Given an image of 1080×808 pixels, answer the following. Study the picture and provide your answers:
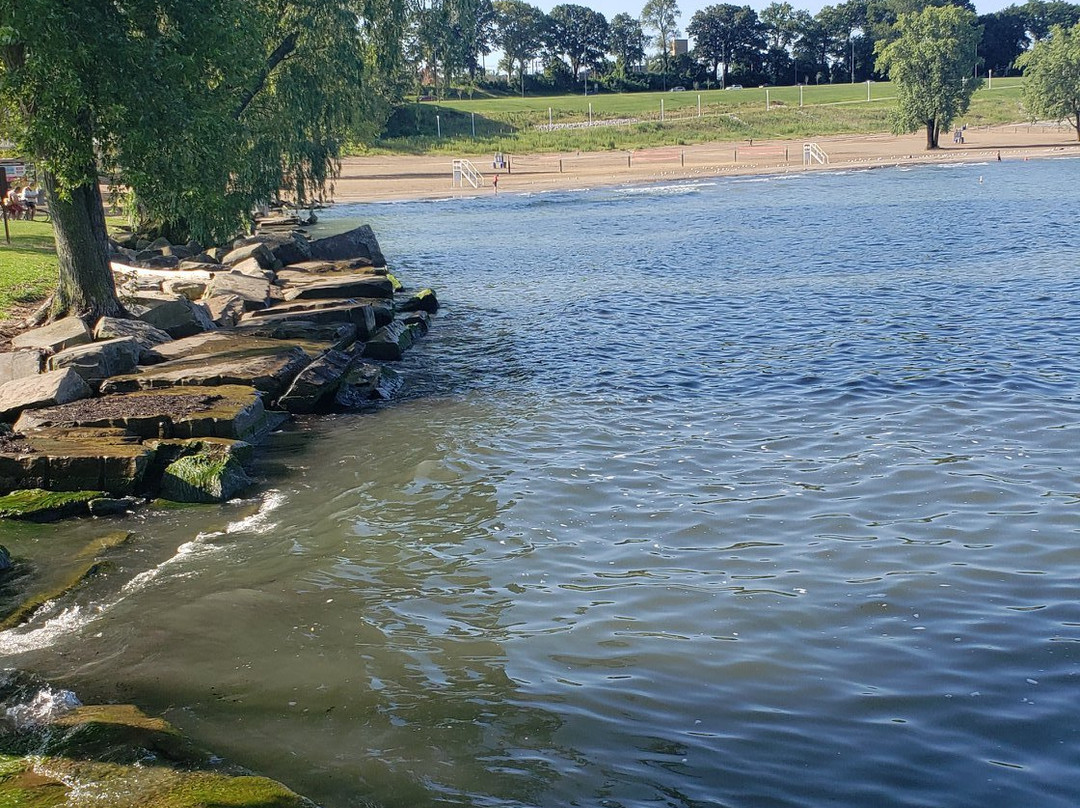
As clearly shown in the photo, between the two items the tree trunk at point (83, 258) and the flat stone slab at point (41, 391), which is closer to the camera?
the flat stone slab at point (41, 391)

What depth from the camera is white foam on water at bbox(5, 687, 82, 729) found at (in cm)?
622

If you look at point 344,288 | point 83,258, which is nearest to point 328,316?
point 344,288

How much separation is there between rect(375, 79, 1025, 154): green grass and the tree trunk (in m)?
59.6

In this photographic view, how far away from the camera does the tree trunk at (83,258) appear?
15373 mm

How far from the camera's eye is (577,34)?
134625mm

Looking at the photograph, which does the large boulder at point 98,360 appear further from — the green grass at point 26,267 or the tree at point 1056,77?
the tree at point 1056,77

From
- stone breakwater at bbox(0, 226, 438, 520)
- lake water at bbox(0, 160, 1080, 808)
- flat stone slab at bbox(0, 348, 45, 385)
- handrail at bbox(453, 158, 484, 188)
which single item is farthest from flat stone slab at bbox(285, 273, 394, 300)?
handrail at bbox(453, 158, 484, 188)

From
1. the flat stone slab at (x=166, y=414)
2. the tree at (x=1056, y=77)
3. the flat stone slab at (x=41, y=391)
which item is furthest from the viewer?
the tree at (x=1056, y=77)

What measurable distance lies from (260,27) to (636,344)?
8.48 m

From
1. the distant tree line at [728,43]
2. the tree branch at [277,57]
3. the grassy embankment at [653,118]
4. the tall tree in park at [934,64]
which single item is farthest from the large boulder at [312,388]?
the distant tree line at [728,43]

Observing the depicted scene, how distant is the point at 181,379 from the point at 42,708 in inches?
297

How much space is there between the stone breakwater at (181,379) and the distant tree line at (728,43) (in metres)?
109

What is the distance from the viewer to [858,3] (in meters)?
134

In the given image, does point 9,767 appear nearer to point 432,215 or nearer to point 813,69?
point 432,215
